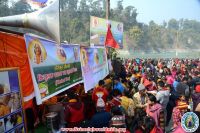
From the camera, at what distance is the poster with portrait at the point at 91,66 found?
23.7 ft

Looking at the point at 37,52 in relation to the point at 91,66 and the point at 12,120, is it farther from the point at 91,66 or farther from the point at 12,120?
the point at 91,66

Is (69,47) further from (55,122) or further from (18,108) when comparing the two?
(18,108)

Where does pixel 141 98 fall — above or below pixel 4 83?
below

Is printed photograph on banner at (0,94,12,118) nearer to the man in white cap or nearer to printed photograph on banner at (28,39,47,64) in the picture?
A: printed photograph on banner at (28,39,47,64)

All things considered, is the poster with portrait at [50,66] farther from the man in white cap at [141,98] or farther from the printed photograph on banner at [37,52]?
the man in white cap at [141,98]

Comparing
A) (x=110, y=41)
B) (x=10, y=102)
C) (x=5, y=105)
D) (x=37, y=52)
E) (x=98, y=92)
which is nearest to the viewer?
(x=5, y=105)

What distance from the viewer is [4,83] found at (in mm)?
3752

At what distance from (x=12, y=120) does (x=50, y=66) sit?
1.27 meters

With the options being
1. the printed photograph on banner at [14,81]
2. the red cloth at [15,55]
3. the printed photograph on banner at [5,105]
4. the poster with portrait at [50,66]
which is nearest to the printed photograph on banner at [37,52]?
the poster with portrait at [50,66]

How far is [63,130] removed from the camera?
20.9ft

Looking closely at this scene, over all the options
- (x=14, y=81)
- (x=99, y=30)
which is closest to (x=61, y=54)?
(x=14, y=81)

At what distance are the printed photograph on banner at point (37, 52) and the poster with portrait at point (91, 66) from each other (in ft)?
7.84

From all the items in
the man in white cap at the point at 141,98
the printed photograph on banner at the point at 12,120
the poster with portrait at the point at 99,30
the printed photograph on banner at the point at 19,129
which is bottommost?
the man in white cap at the point at 141,98

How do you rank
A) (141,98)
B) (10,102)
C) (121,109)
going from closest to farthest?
(10,102)
(121,109)
(141,98)
